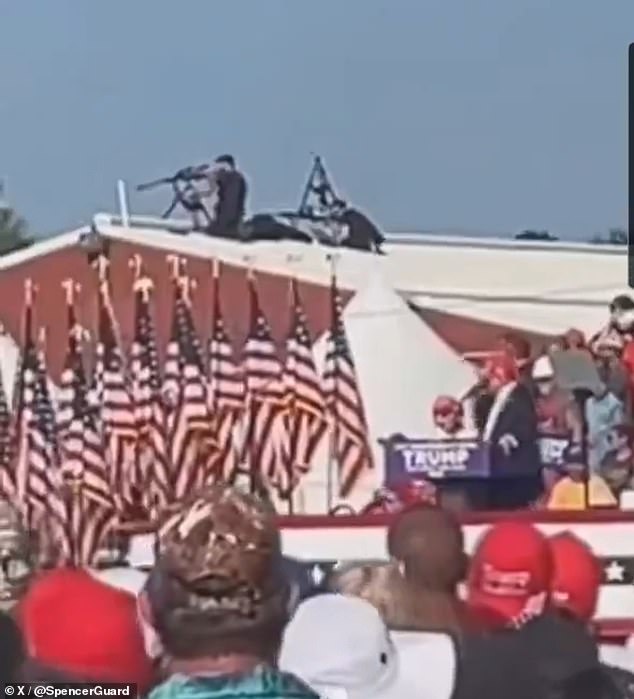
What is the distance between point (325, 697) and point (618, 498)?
30.0 ft

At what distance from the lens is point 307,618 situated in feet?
13.5

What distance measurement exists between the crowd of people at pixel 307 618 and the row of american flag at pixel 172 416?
31.6 feet

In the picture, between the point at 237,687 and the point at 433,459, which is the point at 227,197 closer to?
the point at 433,459

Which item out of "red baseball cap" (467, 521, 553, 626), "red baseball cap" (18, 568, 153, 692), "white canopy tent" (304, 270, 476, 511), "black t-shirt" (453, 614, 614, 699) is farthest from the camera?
"white canopy tent" (304, 270, 476, 511)

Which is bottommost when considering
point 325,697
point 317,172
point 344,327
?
point 325,697

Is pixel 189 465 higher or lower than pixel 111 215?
lower

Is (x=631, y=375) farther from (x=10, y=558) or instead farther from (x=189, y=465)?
(x=10, y=558)

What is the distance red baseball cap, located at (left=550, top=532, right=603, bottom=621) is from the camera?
5.30m

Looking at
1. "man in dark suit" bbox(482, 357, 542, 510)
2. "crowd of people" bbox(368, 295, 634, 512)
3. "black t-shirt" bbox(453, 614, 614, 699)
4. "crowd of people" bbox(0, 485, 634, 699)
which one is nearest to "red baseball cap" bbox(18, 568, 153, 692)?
"crowd of people" bbox(0, 485, 634, 699)

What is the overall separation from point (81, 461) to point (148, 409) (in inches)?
23.7

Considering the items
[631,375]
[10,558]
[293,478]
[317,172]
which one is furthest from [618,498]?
[10,558]

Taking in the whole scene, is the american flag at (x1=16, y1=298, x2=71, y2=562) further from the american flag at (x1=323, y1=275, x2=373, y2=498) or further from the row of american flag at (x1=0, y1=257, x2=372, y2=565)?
the american flag at (x1=323, y1=275, x2=373, y2=498)

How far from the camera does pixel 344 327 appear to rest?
16.2 m

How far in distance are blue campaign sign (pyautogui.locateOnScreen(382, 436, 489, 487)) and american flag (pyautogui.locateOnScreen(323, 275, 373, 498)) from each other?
23 cm
